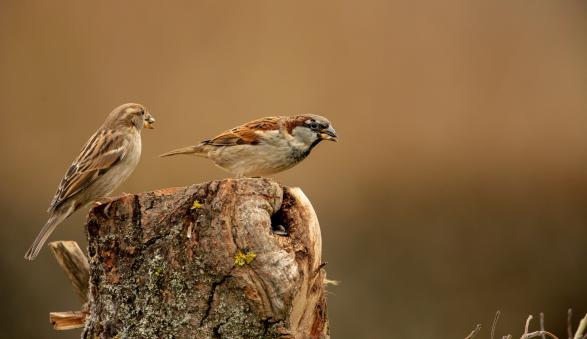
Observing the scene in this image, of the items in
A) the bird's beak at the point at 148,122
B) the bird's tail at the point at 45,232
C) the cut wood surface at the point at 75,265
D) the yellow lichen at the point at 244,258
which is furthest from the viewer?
Result: the bird's beak at the point at 148,122

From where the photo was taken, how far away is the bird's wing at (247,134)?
143 inches

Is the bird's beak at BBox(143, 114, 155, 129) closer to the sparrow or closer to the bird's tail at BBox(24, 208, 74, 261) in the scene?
the sparrow

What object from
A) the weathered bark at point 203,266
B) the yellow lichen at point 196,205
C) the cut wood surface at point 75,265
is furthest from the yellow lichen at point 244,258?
the cut wood surface at point 75,265

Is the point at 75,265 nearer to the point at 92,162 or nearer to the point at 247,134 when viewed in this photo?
the point at 92,162

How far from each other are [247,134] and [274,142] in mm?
141

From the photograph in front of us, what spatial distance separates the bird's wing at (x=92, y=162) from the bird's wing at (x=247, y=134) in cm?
52

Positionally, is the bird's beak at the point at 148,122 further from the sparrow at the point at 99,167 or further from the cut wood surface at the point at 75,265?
the cut wood surface at the point at 75,265

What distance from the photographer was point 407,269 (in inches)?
202

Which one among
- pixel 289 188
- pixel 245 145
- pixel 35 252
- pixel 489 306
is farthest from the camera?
pixel 489 306

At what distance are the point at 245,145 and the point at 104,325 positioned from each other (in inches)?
55.3

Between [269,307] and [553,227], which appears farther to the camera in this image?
[553,227]

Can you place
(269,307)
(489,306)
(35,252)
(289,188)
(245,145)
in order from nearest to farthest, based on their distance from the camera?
(269,307)
(289,188)
(35,252)
(245,145)
(489,306)

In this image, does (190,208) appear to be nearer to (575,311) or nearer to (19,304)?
(19,304)

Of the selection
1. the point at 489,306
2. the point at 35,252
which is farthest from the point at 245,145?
the point at 489,306
